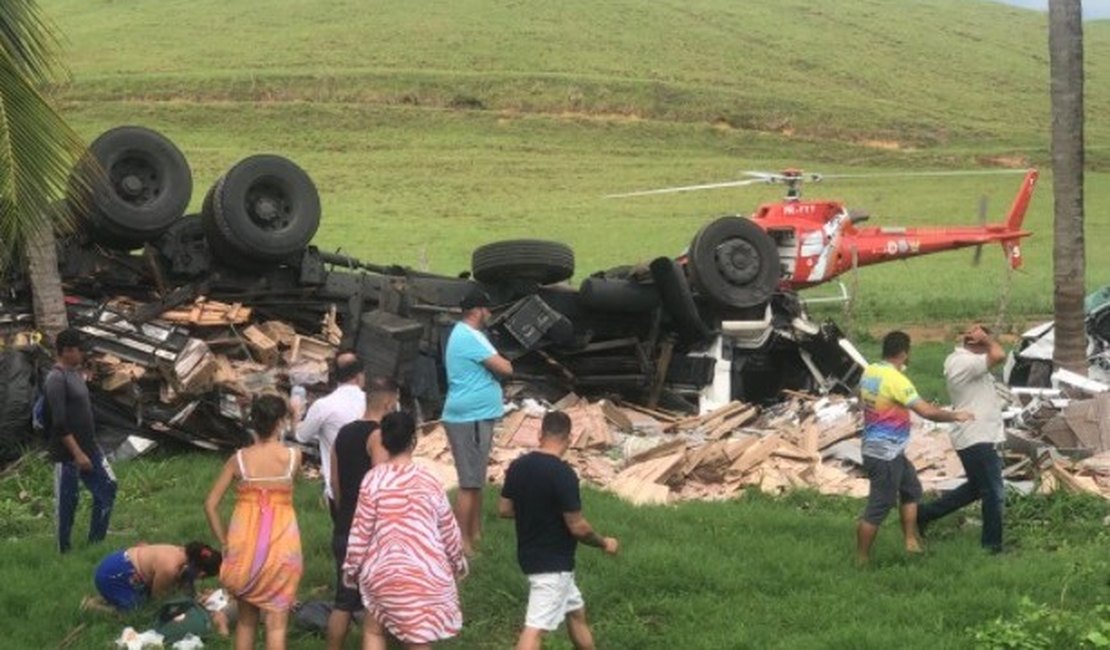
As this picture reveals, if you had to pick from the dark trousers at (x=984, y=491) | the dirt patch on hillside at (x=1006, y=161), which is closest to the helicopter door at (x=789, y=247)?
the dark trousers at (x=984, y=491)

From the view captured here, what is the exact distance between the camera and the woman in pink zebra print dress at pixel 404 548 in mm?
6859

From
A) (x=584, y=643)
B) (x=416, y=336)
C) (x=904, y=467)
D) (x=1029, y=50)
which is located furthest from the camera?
(x=1029, y=50)

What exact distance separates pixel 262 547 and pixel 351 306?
811cm

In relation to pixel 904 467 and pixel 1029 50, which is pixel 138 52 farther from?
pixel 904 467

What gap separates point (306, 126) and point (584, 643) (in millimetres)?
50951

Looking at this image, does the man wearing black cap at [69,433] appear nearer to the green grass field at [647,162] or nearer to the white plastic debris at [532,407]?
the green grass field at [647,162]

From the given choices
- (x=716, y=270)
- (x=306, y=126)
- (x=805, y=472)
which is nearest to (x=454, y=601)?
(x=805, y=472)

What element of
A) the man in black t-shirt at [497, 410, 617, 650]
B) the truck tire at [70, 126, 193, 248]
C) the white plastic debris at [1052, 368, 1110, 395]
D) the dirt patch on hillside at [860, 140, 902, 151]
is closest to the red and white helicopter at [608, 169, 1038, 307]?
the white plastic debris at [1052, 368, 1110, 395]

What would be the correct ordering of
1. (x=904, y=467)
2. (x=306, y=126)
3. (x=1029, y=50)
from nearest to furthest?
(x=904, y=467), (x=306, y=126), (x=1029, y=50)

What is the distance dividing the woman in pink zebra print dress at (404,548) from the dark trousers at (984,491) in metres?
3.99

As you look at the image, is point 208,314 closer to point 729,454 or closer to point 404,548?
point 729,454

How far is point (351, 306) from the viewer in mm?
15320

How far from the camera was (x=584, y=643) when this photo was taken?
776 cm

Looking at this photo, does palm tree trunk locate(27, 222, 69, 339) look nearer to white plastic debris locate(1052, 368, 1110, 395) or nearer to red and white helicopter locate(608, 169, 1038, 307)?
red and white helicopter locate(608, 169, 1038, 307)
